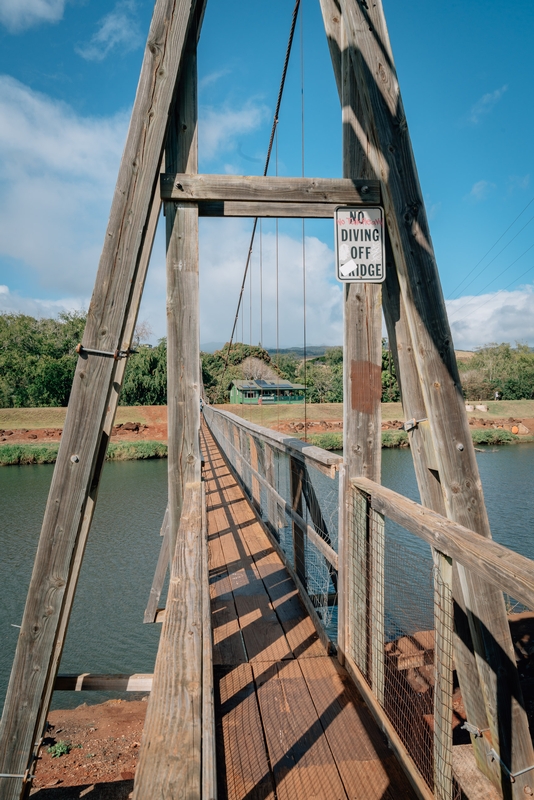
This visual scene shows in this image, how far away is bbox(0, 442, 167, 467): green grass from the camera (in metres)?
21.1

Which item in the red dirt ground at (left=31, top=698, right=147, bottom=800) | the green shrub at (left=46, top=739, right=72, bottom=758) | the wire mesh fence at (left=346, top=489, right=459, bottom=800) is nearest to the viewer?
the wire mesh fence at (left=346, top=489, right=459, bottom=800)

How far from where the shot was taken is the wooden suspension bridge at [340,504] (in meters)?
1.60

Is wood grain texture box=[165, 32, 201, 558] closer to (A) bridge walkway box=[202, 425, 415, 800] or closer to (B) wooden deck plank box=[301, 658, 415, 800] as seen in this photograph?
(A) bridge walkway box=[202, 425, 415, 800]

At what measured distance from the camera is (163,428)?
1073 inches

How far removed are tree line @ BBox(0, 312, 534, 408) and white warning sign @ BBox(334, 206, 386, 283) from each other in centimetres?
2715

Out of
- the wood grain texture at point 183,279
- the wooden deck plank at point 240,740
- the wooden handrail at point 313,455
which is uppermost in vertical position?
the wood grain texture at point 183,279

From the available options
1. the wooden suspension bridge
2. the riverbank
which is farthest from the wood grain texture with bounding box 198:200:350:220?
the riverbank

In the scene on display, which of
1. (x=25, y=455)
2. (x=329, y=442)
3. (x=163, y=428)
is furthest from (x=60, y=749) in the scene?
(x=163, y=428)

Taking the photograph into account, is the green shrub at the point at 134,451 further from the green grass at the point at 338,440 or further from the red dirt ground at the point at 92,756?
the red dirt ground at the point at 92,756

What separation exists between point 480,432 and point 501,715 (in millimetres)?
25732

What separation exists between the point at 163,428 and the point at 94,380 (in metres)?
25.7

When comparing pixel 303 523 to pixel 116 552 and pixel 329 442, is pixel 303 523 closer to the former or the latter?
pixel 116 552

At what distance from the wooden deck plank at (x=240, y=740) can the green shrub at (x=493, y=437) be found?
24.3 metres

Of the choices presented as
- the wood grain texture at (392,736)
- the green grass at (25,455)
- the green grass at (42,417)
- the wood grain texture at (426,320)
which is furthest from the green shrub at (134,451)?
the wood grain texture at (426,320)
